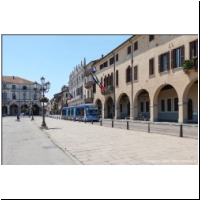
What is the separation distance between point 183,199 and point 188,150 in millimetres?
4236

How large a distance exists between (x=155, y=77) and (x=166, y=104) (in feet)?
14.6

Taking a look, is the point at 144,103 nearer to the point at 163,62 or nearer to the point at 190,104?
the point at 163,62

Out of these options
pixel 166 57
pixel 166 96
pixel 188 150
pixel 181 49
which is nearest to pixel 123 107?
pixel 166 96

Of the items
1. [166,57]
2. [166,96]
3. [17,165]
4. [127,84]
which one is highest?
[166,57]

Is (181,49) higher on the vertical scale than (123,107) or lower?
higher

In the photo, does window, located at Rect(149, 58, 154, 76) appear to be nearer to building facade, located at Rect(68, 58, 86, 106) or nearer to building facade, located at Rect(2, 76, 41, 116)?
building facade, located at Rect(2, 76, 41, 116)

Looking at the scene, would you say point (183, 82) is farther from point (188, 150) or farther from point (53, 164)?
point (53, 164)

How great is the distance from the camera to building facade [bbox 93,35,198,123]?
21469mm

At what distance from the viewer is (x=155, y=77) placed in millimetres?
25672

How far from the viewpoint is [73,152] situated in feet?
27.9

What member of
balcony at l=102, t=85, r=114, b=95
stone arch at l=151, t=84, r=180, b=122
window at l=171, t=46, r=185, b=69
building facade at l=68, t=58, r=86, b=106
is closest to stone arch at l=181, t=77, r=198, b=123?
stone arch at l=151, t=84, r=180, b=122

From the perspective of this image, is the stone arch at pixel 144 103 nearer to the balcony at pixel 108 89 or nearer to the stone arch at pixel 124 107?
the stone arch at pixel 124 107

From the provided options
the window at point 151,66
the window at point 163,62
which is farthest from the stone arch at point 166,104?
the window at point 151,66

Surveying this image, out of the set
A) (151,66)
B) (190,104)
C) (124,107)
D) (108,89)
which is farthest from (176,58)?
(124,107)
